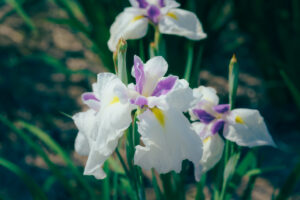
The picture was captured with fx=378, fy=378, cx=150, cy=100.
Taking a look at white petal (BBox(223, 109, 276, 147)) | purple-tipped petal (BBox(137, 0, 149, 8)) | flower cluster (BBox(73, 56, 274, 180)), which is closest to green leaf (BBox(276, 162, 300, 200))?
white petal (BBox(223, 109, 276, 147))

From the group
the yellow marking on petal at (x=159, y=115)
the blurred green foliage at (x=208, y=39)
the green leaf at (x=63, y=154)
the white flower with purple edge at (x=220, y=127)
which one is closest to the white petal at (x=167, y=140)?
the yellow marking on petal at (x=159, y=115)

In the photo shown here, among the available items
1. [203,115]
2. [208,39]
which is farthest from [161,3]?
[208,39]

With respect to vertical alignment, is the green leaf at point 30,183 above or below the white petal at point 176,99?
below

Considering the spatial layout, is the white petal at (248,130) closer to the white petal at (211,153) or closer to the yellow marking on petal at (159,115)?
the white petal at (211,153)

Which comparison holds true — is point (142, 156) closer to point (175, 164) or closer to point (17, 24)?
point (175, 164)

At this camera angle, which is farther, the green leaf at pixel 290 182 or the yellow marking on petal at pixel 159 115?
the green leaf at pixel 290 182

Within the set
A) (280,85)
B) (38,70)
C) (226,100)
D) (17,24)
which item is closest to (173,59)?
(226,100)

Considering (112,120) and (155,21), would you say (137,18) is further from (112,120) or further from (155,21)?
(112,120)
